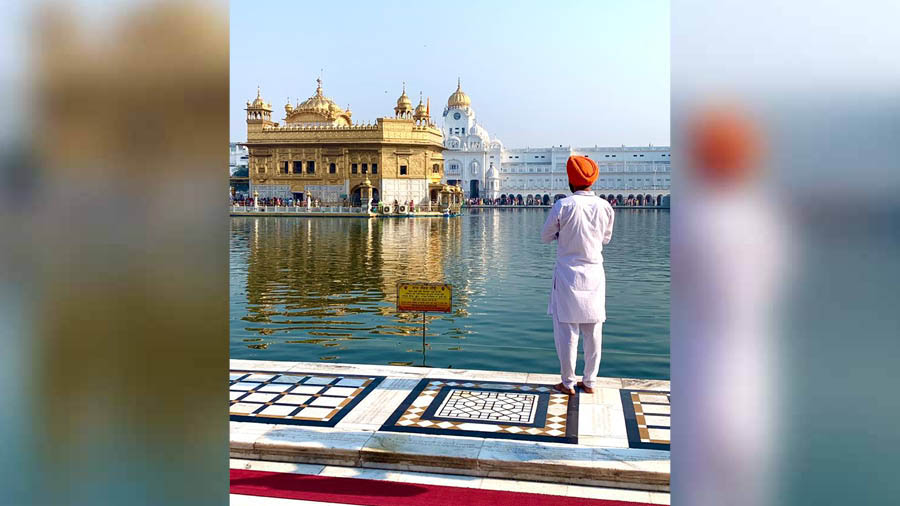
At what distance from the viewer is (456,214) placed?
1854 inches

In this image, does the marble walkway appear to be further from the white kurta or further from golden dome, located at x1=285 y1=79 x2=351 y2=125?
golden dome, located at x1=285 y1=79 x2=351 y2=125

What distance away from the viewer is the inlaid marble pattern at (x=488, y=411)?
3.06 m

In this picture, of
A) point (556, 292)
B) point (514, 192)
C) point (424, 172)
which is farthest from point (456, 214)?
point (556, 292)

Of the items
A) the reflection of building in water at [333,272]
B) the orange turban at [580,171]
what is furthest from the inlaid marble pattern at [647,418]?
the reflection of building in water at [333,272]

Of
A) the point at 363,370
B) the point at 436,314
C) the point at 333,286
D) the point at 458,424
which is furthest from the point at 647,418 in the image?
the point at 333,286

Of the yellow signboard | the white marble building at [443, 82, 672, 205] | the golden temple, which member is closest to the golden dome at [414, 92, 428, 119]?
the golden temple

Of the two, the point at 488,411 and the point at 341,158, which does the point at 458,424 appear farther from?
the point at 341,158

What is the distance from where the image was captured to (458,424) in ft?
10.4

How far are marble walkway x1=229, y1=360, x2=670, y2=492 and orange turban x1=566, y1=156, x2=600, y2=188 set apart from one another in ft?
3.73

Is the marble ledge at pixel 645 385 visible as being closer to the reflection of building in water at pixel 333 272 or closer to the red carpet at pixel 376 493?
the red carpet at pixel 376 493

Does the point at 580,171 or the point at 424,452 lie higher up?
the point at 580,171

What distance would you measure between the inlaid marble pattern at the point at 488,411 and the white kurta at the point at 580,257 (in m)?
0.47

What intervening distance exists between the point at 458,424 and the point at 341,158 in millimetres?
45904
